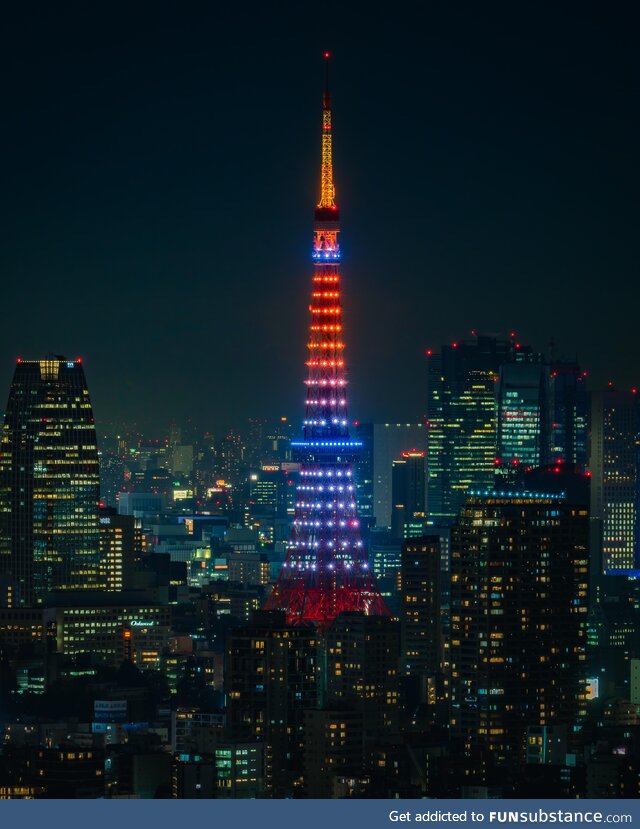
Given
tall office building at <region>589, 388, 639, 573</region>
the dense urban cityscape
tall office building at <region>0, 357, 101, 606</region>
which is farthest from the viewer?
tall office building at <region>589, 388, 639, 573</region>

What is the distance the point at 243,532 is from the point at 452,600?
3013 cm

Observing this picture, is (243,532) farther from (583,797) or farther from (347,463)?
(583,797)

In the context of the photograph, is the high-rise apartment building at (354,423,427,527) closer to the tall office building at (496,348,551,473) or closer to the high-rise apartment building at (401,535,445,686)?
the tall office building at (496,348,551,473)

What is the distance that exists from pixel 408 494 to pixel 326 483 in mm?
17311

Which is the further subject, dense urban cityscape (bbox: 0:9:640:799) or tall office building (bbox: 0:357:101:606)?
tall office building (bbox: 0:357:101:606)

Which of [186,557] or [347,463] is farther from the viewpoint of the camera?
[186,557]

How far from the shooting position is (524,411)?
72.3 meters

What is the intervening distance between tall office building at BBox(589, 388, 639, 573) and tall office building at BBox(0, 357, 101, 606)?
8994mm

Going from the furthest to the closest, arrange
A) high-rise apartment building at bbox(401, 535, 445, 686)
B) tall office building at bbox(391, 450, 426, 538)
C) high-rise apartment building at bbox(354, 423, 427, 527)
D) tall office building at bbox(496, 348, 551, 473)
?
high-rise apartment building at bbox(354, 423, 427, 527) → tall office building at bbox(496, 348, 551, 473) → tall office building at bbox(391, 450, 426, 538) → high-rise apartment building at bbox(401, 535, 445, 686)

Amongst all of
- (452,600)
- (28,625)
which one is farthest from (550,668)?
(28,625)

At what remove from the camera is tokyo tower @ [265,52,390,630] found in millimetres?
53031

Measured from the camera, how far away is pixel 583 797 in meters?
39.4

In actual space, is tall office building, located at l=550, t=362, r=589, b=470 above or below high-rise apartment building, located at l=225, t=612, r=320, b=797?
above

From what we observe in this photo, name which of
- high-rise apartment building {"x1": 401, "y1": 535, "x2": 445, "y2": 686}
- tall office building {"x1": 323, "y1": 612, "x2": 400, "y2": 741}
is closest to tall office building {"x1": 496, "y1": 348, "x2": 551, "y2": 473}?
high-rise apartment building {"x1": 401, "y1": 535, "x2": 445, "y2": 686}
